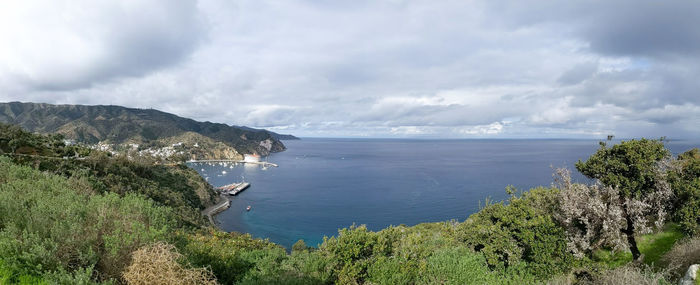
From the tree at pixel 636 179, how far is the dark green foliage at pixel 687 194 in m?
0.44

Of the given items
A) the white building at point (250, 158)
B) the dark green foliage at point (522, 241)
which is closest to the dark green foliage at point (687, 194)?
the dark green foliage at point (522, 241)

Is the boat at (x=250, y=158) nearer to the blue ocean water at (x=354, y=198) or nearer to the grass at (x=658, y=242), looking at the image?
the blue ocean water at (x=354, y=198)

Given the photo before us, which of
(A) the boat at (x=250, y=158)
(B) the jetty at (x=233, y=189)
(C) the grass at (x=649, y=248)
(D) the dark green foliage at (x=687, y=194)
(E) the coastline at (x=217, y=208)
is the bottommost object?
(E) the coastline at (x=217, y=208)

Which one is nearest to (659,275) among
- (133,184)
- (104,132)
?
(133,184)

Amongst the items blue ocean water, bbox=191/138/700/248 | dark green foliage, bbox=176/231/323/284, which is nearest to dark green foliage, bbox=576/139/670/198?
dark green foliage, bbox=176/231/323/284

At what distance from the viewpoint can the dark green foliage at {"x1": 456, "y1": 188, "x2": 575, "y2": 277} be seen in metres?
12.8

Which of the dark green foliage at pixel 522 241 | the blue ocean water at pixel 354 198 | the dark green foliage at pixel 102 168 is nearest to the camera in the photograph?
the dark green foliage at pixel 522 241

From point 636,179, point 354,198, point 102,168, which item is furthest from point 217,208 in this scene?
point 636,179

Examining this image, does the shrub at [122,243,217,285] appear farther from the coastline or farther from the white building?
the white building

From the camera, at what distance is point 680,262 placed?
1129 cm

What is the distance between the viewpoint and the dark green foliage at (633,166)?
13.7 metres

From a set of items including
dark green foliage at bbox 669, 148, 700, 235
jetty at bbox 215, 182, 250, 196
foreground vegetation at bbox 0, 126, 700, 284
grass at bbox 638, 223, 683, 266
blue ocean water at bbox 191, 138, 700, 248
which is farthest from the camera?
jetty at bbox 215, 182, 250, 196

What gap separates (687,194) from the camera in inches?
525

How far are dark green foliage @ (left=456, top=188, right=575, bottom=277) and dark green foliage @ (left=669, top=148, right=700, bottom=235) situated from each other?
183 inches
